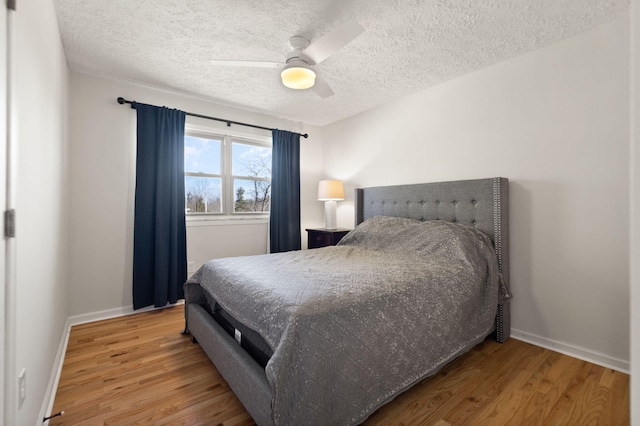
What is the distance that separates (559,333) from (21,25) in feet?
12.0

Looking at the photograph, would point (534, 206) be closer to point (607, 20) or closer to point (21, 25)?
point (607, 20)

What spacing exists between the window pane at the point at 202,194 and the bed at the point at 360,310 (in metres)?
1.41

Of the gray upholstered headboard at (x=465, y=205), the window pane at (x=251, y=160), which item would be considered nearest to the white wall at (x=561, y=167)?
the gray upholstered headboard at (x=465, y=205)

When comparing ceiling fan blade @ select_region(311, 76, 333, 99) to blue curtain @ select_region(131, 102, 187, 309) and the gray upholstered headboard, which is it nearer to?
the gray upholstered headboard

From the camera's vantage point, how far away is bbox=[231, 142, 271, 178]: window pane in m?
3.90

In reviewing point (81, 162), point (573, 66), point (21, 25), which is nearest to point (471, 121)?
point (573, 66)

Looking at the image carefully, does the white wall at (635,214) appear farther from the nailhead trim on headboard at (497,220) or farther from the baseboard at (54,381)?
the baseboard at (54,381)

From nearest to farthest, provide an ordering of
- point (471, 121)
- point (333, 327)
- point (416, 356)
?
point (333, 327) < point (416, 356) < point (471, 121)

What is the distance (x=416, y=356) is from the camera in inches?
66.4

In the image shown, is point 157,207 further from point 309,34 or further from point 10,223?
point 309,34

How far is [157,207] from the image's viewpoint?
3068 millimetres

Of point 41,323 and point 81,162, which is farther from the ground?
point 81,162

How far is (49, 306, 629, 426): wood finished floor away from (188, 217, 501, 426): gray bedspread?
0.49 ft

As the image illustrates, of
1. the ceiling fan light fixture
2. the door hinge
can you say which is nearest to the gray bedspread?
the door hinge
